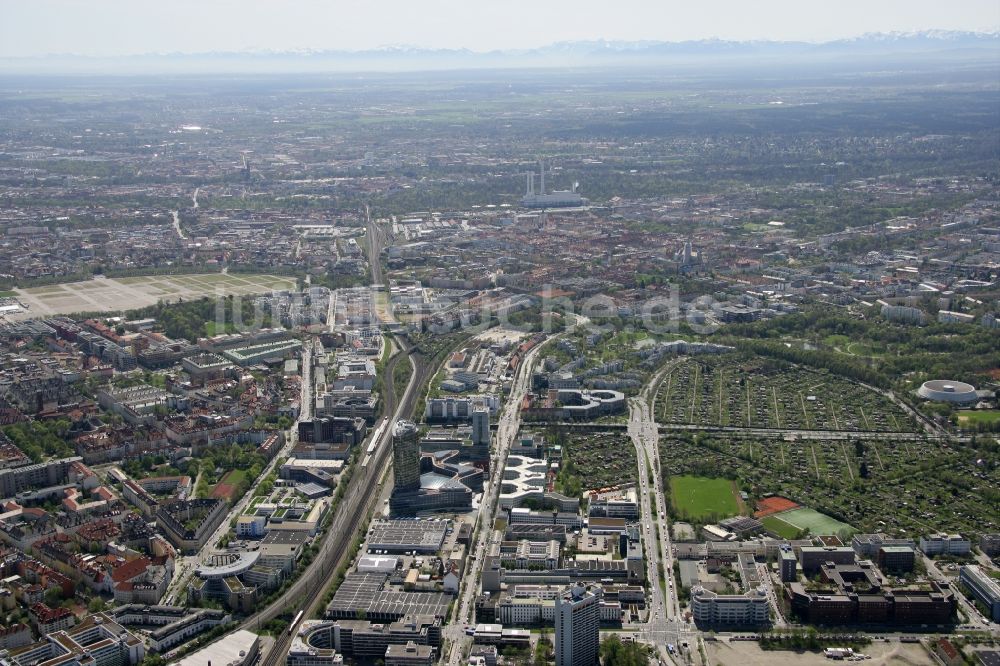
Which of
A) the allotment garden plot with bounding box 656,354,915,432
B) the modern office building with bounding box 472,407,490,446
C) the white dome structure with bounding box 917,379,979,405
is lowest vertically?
the allotment garden plot with bounding box 656,354,915,432

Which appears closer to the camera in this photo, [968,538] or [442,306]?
[968,538]

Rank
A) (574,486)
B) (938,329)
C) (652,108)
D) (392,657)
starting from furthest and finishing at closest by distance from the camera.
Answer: (652,108) < (938,329) < (574,486) < (392,657)

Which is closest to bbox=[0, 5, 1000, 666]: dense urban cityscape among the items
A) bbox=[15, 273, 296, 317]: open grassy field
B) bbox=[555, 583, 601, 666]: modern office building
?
bbox=[555, 583, 601, 666]: modern office building

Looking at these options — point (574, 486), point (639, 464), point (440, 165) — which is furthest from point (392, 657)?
point (440, 165)

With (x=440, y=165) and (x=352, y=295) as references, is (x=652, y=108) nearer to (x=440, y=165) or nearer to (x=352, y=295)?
(x=440, y=165)

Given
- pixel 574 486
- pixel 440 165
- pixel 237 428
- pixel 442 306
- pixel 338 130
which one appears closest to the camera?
pixel 574 486

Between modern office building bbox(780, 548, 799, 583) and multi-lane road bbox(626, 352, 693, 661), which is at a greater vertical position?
modern office building bbox(780, 548, 799, 583)

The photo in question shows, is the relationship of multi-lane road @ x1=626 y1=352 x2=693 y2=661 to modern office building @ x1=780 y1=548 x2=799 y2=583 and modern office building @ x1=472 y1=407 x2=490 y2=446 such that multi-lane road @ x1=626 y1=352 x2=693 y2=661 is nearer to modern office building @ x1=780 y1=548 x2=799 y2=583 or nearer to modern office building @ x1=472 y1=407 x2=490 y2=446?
modern office building @ x1=780 y1=548 x2=799 y2=583

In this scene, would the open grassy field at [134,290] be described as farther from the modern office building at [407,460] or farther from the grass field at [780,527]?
the grass field at [780,527]
